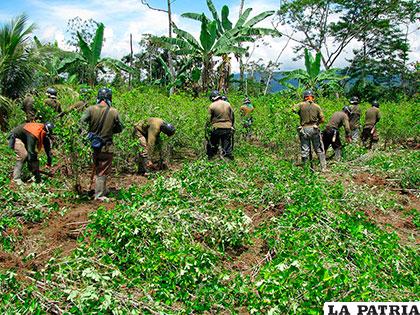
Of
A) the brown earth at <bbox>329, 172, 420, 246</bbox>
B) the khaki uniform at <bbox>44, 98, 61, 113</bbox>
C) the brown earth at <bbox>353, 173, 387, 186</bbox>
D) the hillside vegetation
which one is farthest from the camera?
the khaki uniform at <bbox>44, 98, 61, 113</bbox>

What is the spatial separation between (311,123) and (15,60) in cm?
843

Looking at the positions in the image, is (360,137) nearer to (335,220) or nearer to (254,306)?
(335,220)

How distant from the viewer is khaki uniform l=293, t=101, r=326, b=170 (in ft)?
30.4

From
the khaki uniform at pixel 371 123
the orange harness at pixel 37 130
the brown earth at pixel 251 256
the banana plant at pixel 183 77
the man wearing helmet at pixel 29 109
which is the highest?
the banana plant at pixel 183 77

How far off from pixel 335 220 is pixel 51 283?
3.22m

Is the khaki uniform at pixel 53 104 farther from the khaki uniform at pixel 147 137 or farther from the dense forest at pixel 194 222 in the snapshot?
the khaki uniform at pixel 147 137

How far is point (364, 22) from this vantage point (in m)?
29.3

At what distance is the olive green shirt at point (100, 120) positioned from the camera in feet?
22.2

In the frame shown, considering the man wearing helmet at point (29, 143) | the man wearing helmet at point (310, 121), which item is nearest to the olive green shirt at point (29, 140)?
the man wearing helmet at point (29, 143)

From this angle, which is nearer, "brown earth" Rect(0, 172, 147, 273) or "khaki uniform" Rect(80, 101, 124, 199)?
"brown earth" Rect(0, 172, 147, 273)

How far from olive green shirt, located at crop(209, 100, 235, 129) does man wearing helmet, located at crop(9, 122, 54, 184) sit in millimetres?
3407

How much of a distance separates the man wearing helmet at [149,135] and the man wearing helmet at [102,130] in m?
1.66

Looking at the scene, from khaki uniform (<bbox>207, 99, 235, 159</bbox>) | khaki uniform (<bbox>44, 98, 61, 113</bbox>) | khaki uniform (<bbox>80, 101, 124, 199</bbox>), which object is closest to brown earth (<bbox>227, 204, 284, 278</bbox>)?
khaki uniform (<bbox>80, 101, 124, 199</bbox>)

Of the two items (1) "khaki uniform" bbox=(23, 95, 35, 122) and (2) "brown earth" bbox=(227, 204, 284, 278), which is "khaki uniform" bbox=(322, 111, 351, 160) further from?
(1) "khaki uniform" bbox=(23, 95, 35, 122)
